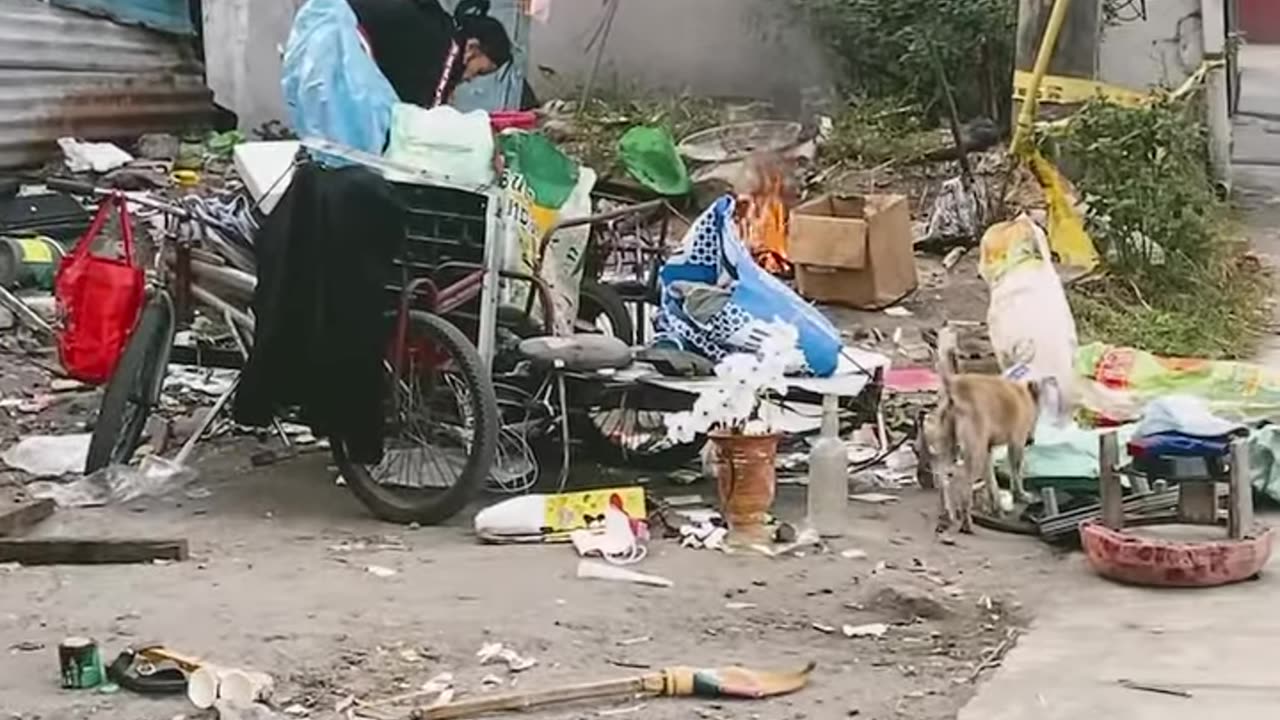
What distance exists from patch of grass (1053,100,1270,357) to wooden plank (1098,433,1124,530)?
137 inches

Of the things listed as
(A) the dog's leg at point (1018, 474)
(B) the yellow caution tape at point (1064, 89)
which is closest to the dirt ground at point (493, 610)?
(A) the dog's leg at point (1018, 474)

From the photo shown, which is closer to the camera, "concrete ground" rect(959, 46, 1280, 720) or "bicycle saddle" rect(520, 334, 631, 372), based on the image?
"concrete ground" rect(959, 46, 1280, 720)

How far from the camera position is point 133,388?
23.6ft

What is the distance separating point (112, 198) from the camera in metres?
7.32

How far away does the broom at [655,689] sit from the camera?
4.63 metres

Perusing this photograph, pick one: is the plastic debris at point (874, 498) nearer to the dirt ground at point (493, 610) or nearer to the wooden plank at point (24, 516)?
the dirt ground at point (493, 610)

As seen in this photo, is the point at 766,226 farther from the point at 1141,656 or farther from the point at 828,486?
the point at 1141,656

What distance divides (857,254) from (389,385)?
415 cm

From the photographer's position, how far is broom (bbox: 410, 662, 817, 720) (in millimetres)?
4629

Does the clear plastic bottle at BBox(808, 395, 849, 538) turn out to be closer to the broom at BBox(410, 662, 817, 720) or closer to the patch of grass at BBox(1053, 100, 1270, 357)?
the broom at BBox(410, 662, 817, 720)

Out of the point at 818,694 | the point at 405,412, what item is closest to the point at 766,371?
the point at 405,412

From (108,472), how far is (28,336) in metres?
2.71

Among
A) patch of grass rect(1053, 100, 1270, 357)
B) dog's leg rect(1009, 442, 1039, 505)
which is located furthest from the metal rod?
patch of grass rect(1053, 100, 1270, 357)

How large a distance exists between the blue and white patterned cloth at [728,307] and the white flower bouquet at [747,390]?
61mm
